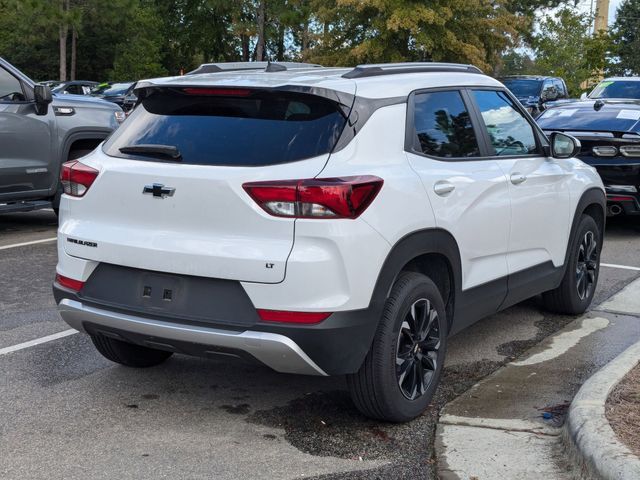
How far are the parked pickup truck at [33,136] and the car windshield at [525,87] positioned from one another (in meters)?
13.7

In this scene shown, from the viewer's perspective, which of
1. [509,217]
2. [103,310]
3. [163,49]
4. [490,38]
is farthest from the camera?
[163,49]

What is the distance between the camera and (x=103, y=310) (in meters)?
4.34

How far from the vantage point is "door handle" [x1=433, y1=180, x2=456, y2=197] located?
4.59 m

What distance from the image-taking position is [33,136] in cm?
977

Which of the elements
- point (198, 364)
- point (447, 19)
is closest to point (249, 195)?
point (198, 364)

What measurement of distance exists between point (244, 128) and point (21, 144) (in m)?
6.15

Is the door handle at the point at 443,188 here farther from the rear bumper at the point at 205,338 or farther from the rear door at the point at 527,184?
the rear bumper at the point at 205,338

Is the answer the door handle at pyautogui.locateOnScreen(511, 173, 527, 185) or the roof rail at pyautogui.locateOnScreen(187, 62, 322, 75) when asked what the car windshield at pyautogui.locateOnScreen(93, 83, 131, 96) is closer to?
the roof rail at pyautogui.locateOnScreen(187, 62, 322, 75)

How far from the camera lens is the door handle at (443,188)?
4590 mm

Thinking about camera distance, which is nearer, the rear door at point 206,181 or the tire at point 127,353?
the rear door at point 206,181

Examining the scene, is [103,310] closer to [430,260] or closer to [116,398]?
[116,398]

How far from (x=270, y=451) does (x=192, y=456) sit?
0.36m

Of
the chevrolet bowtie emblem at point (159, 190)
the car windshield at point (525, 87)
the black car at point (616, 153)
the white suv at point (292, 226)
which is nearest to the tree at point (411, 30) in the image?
the car windshield at point (525, 87)

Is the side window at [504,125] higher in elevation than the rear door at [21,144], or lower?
higher
